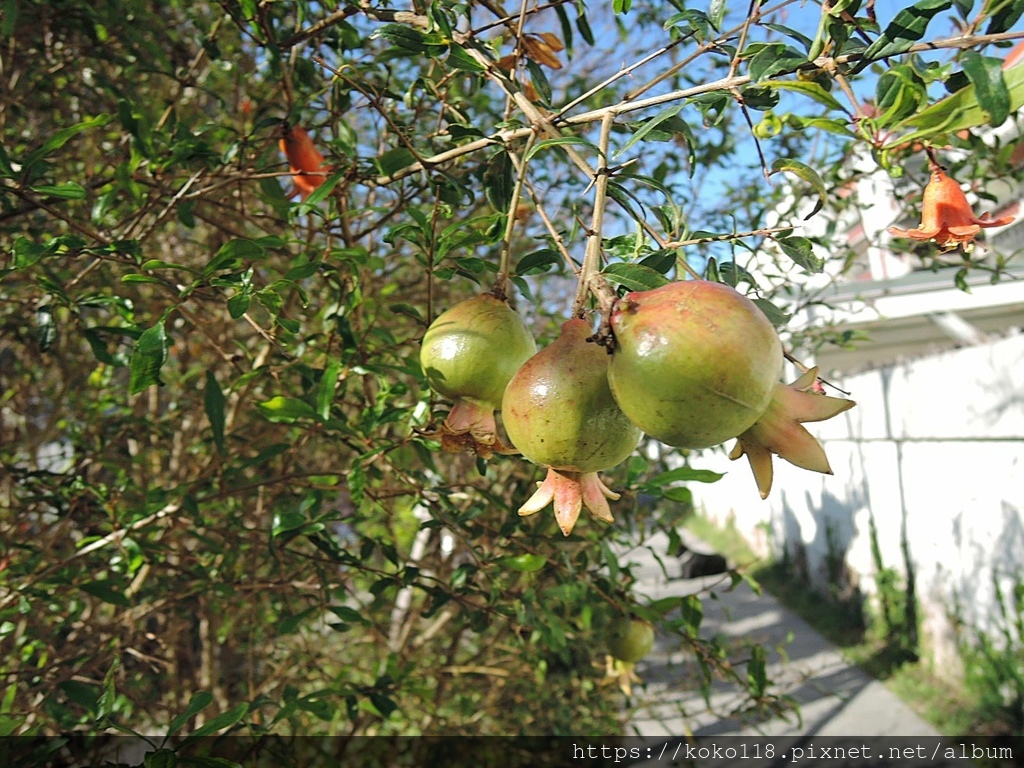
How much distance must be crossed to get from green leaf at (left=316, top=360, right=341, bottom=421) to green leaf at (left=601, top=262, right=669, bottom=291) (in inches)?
20.1

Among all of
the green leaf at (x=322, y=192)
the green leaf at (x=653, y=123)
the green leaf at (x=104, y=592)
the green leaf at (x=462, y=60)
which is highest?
the green leaf at (x=462, y=60)

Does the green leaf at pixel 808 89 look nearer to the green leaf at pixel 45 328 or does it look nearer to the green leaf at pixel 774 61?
the green leaf at pixel 774 61

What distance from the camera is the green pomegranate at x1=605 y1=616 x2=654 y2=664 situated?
133 cm

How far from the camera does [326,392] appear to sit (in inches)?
39.2

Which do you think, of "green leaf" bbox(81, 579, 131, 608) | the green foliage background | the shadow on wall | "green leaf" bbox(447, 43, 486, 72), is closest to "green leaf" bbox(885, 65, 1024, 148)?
the green foliage background

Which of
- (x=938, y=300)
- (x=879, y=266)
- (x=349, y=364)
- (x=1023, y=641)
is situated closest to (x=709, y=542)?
(x=879, y=266)

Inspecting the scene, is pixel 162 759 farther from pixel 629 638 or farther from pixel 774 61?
pixel 774 61

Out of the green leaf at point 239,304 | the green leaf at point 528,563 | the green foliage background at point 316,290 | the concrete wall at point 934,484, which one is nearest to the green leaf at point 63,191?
the green foliage background at point 316,290

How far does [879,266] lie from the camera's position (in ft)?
22.2

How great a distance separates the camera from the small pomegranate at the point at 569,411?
54cm

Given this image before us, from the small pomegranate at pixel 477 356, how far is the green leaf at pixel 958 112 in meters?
0.34

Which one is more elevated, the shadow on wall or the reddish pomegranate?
the reddish pomegranate

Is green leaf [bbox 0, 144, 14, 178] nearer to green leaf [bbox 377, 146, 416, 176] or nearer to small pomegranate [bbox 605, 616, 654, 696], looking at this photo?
green leaf [bbox 377, 146, 416, 176]

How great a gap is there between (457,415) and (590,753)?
2.31 m
